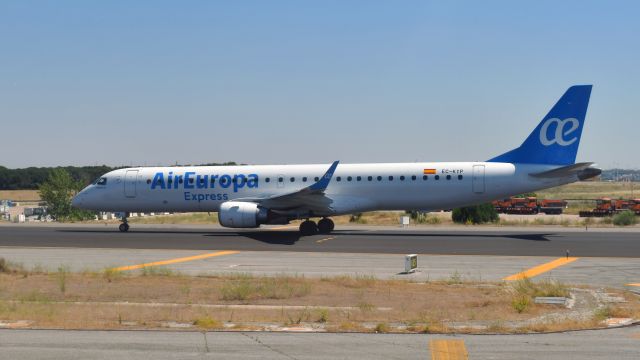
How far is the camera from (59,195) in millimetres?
81125

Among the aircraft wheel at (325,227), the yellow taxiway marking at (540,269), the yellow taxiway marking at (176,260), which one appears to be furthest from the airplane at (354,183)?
the yellow taxiway marking at (540,269)

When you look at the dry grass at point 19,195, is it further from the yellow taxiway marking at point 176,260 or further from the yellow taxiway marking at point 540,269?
the yellow taxiway marking at point 540,269

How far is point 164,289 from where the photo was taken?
744 inches

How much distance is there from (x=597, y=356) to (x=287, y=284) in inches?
384

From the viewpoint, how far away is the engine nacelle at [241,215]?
36.3m

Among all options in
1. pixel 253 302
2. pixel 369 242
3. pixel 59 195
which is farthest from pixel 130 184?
pixel 59 195

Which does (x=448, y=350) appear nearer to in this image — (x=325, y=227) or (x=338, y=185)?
(x=338, y=185)

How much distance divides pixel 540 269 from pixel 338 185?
16.8 meters

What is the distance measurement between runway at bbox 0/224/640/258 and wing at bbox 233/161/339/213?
1.44 m

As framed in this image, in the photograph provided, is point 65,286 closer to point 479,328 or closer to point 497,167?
point 479,328

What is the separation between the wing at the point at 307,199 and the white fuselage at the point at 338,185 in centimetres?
87

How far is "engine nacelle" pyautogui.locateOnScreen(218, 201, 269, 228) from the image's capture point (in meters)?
36.3

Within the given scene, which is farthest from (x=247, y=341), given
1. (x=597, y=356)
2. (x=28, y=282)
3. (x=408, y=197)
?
(x=408, y=197)

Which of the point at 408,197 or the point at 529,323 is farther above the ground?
the point at 408,197
